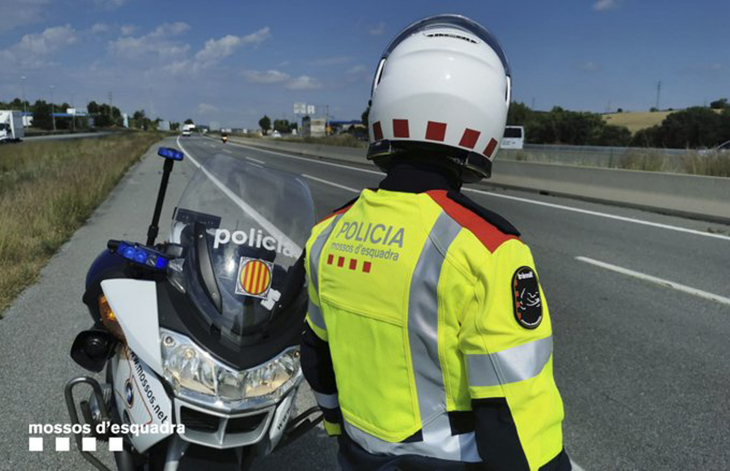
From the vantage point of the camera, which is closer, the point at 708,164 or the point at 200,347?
the point at 200,347

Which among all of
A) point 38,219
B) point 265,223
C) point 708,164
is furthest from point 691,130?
point 265,223

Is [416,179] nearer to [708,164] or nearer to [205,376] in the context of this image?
[205,376]

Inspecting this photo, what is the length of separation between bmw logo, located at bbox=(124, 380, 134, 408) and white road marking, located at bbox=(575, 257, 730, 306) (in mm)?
5794

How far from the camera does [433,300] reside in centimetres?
130

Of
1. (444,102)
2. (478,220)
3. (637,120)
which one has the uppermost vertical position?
(637,120)

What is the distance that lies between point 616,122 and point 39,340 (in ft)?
292

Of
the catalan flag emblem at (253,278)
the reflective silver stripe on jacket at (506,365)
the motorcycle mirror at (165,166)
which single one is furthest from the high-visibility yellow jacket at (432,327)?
the motorcycle mirror at (165,166)

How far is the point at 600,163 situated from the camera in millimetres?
17125

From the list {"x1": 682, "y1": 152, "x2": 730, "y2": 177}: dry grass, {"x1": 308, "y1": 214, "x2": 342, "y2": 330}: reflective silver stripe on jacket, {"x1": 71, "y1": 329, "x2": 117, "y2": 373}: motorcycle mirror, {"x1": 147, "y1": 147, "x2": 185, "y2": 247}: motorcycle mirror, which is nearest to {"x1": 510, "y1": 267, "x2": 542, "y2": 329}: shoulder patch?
{"x1": 308, "y1": 214, "x2": 342, "y2": 330}: reflective silver stripe on jacket

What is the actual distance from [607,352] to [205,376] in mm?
3616

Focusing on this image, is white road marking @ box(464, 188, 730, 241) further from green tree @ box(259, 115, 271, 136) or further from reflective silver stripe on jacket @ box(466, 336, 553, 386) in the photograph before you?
green tree @ box(259, 115, 271, 136)

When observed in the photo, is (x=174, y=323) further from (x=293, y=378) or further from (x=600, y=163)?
(x=600, y=163)

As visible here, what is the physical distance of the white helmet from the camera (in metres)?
1.55

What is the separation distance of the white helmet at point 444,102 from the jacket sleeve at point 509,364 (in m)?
0.41
